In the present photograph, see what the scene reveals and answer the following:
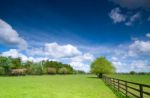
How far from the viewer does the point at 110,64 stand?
300 ft

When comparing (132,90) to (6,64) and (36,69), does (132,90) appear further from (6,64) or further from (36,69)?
(36,69)

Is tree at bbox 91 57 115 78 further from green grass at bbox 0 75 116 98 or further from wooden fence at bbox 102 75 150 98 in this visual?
wooden fence at bbox 102 75 150 98

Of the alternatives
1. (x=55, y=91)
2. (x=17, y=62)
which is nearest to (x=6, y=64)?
(x=17, y=62)

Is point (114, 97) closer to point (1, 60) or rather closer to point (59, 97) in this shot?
point (59, 97)

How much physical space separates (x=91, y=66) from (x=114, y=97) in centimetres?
7199

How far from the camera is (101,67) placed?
87.8 metres

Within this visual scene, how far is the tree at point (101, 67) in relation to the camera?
87.0 metres

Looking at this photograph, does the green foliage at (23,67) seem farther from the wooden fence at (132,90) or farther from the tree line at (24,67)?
the wooden fence at (132,90)

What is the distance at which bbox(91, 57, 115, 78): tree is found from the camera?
87.0 m

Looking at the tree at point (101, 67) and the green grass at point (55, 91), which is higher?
the tree at point (101, 67)

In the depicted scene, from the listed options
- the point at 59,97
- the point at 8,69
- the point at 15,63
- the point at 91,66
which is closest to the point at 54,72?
the point at 15,63

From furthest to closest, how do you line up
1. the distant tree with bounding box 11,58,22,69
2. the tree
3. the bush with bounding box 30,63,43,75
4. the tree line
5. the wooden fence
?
the distant tree with bounding box 11,58,22,69 < the bush with bounding box 30,63,43,75 < the tree line < the tree < the wooden fence

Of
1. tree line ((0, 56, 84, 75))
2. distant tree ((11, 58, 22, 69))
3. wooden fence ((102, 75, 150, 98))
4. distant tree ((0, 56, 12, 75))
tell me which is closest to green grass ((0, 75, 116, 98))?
wooden fence ((102, 75, 150, 98))

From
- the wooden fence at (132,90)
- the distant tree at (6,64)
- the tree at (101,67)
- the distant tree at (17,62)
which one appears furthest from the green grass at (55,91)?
the distant tree at (17,62)
